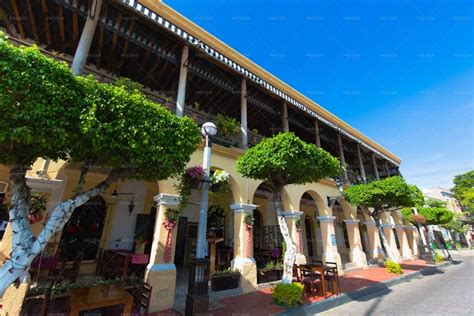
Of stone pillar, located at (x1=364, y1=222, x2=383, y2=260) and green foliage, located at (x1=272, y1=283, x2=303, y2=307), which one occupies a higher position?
stone pillar, located at (x1=364, y1=222, x2=383, y2=260)

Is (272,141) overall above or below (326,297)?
above

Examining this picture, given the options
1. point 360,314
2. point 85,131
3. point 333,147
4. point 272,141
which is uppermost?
point 333,147

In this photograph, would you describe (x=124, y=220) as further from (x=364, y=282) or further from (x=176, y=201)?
(x=364, y=282)

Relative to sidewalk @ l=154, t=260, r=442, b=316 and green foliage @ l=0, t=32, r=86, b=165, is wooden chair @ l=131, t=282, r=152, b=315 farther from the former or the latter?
green foliage @ l=0, t=32, r=86, b=165

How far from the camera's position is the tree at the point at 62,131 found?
8.83ft

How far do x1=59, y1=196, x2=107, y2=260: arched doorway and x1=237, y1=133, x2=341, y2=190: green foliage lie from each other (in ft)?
18.2

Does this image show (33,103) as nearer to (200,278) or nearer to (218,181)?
(218,181)

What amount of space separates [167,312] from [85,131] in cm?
439

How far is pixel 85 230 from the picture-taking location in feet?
24.9

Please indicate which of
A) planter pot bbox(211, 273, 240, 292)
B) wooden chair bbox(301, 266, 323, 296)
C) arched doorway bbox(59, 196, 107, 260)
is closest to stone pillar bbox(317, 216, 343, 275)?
wooden chair bbox(301, 266, 323, 296)

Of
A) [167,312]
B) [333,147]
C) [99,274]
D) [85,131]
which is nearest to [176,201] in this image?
[167,312]

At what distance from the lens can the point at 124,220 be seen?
27.2ft

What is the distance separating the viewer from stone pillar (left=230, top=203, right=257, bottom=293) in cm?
678

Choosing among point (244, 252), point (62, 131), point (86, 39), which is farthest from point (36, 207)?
point (244, 252)
